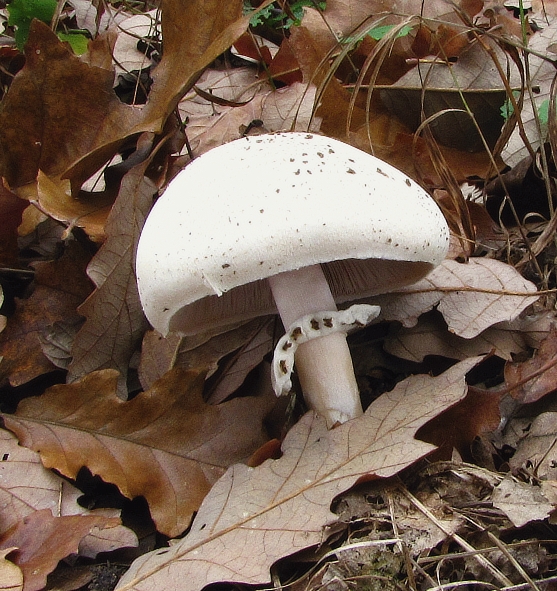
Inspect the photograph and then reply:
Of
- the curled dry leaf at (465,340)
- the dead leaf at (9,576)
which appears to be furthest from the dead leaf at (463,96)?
the dead leaf at (9,576)

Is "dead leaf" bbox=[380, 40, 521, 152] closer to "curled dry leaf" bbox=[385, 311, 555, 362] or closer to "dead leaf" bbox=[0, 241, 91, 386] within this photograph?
"curled dry leaf" bbox=[385, 311, 555, 362]

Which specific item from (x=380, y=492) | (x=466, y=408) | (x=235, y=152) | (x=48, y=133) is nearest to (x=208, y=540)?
(x=380, y=492)

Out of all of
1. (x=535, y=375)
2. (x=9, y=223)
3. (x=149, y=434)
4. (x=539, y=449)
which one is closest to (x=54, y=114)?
(x=9, y=223)

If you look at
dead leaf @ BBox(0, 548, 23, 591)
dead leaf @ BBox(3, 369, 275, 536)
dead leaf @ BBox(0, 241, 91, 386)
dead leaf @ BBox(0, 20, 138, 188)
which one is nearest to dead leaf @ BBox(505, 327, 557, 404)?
dead leaf @ BBox(3, 369, 275, 536)

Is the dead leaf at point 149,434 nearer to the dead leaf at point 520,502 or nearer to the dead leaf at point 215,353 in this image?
the dead leaf at point 215,353

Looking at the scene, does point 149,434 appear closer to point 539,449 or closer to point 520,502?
point 520,502

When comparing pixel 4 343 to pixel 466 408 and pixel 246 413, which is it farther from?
pixel 466 408
